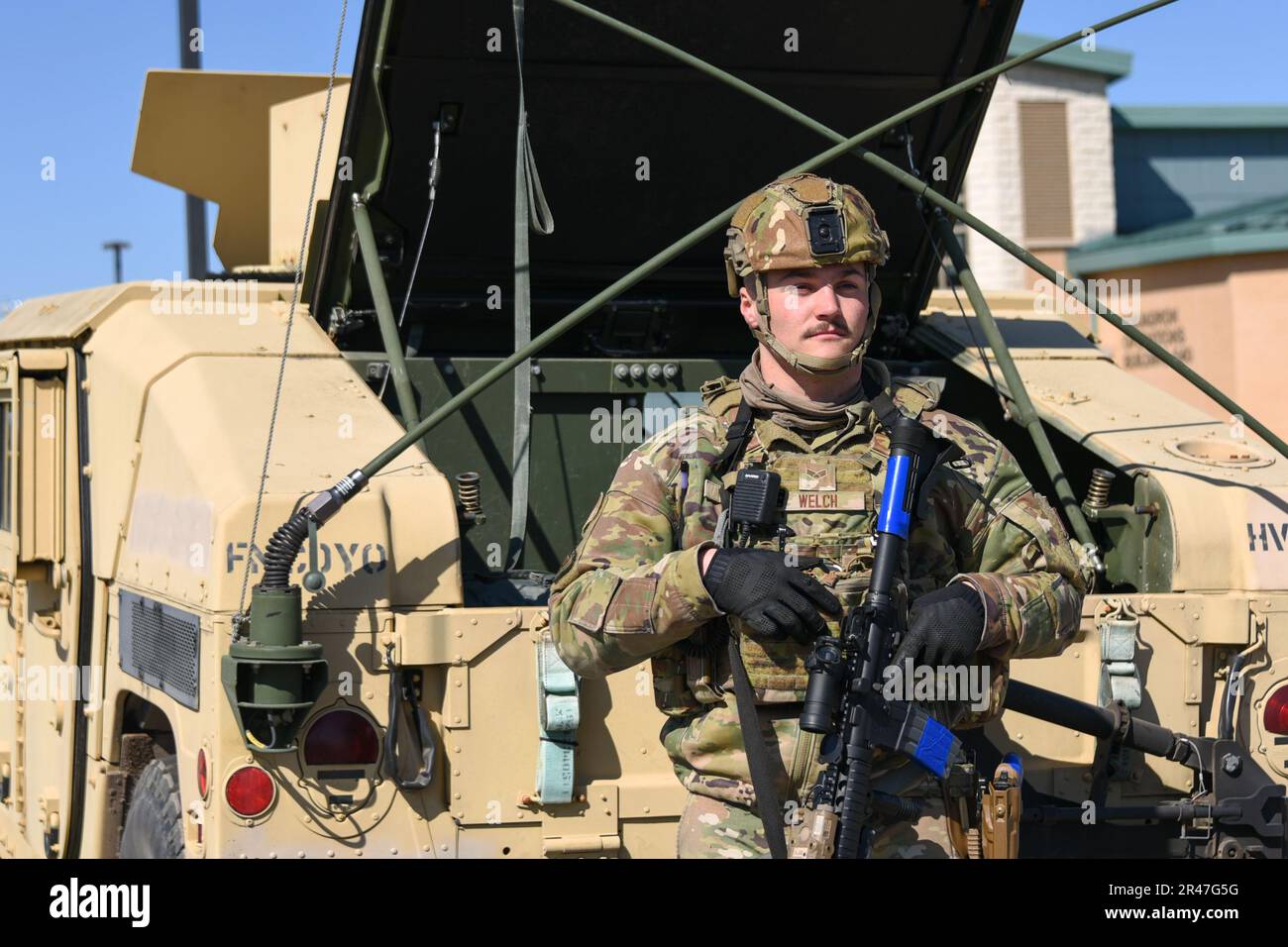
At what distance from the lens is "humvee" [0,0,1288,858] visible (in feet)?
12.0

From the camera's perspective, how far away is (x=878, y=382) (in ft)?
11.3

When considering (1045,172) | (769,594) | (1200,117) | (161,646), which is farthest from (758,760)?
(1200,117)

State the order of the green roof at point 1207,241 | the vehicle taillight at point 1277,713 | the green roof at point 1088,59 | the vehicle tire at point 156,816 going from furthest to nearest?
1. the green roof at point 1088,59
2. the green roof at point 1207,241
3. the vehicle taillight at point 1277,713
4. the vehicle tire at point 156,816

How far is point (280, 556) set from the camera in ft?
11.5

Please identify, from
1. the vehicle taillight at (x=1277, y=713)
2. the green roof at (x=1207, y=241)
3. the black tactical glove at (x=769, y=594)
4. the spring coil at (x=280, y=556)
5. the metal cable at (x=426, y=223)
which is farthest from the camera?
the green roof at (x=1207, y=241)

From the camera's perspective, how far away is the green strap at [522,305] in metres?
4.38

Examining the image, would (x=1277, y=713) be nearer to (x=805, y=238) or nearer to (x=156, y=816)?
(x=805, y=238)

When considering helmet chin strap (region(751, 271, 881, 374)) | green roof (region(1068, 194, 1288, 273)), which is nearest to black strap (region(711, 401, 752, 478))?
helmet chin strap (region(751, 271, 881, 374))

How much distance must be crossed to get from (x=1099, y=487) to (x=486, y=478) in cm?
161

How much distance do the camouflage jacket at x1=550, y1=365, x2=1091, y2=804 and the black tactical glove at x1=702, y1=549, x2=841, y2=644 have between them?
0.09 metres

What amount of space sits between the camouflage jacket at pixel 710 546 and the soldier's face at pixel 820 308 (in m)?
0.16

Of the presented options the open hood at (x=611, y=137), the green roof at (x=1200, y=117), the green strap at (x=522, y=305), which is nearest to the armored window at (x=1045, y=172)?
the green roof at (x=1200, y=117)

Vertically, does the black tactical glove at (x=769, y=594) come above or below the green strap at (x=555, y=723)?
above

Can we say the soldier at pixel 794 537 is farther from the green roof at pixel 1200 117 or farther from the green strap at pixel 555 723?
the green roof at pixel 1200 117
